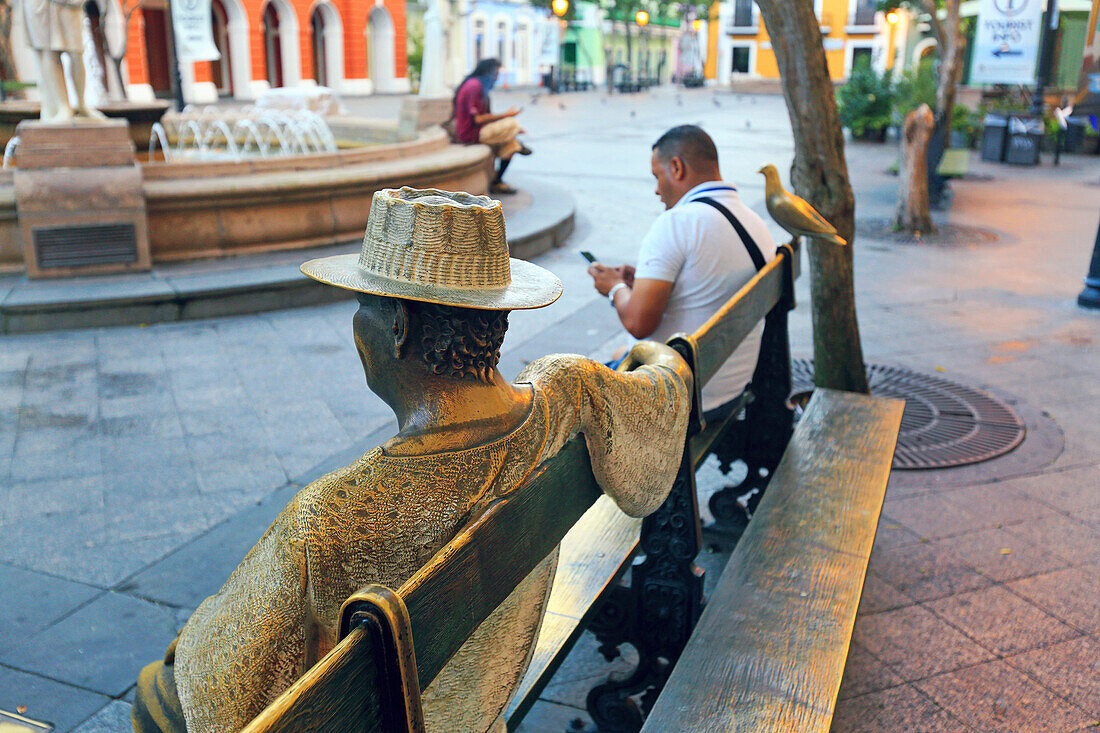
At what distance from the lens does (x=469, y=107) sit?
11094 mm

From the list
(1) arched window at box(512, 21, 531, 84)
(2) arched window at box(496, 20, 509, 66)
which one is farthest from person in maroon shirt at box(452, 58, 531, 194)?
(1) arched window at box(512, 21, 531, 84)

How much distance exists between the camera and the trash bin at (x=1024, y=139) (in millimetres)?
17328

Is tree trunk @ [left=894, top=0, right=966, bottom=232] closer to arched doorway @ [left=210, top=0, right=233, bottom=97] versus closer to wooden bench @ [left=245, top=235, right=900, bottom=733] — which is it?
wooden bench @ [left=245, top=235, right=900, bottom=733]

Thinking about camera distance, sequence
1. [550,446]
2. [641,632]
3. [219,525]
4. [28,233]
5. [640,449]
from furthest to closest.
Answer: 1. [28,233]
2. [219,525]
3. [641,632]
4. [640,449]
5. [550,446]

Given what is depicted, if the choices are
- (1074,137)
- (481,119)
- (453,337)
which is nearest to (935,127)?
(481,119)

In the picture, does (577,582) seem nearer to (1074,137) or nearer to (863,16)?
(1074,137)

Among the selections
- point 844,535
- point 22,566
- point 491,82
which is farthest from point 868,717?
point 491,82

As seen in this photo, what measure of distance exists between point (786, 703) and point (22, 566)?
111 inches

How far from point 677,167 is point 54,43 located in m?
6.81

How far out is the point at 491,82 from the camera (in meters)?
11.2

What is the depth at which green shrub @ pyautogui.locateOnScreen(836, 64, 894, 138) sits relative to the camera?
21375mm

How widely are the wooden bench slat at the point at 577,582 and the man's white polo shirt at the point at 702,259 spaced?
786 millimetres

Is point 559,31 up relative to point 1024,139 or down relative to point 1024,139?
up

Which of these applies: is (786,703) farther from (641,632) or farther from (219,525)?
(219,525)
